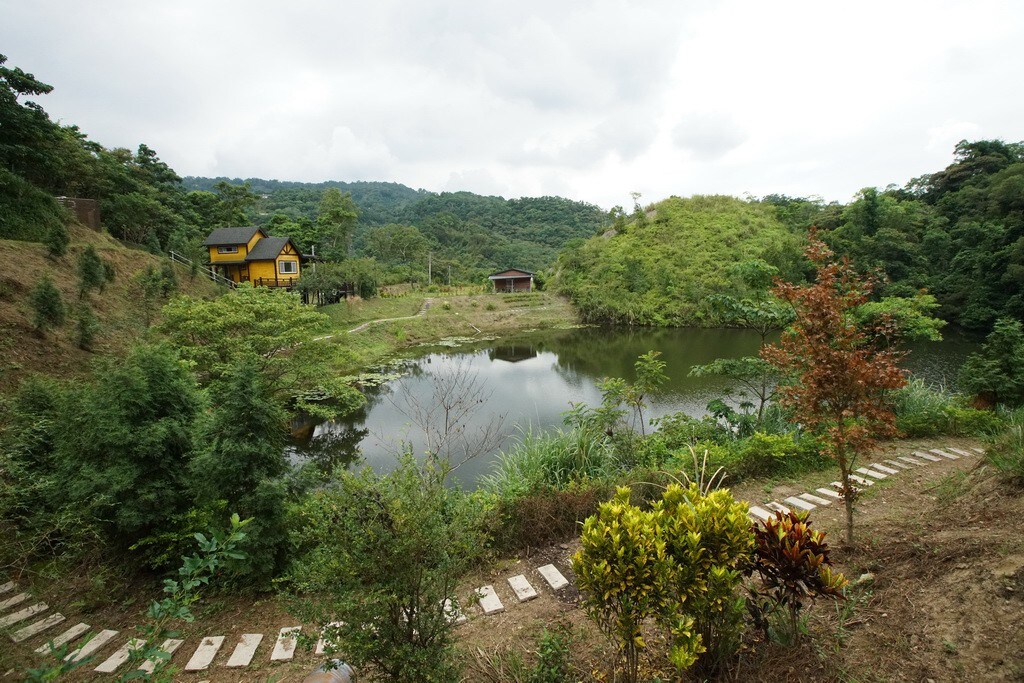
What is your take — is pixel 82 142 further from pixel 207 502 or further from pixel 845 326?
pixel 845 326

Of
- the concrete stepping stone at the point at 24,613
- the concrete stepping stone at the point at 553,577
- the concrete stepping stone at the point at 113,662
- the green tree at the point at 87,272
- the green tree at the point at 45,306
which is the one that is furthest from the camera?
the green tree at the point at 87,272

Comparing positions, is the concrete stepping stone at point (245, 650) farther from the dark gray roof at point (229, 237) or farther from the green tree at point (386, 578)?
the dark gray roof at point (229, 237)

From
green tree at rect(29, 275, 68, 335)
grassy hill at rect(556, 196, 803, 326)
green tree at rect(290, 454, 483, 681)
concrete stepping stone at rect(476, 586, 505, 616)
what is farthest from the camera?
grassy hill at rect(556, 196, 803, 326)

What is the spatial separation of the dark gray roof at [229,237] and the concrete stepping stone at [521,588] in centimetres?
2359

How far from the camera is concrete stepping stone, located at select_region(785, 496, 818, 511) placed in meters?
4.49

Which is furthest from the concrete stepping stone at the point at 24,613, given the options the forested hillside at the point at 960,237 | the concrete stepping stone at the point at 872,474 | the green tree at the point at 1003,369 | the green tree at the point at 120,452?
the forested hillside at the point at 960,237

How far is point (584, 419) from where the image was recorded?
695 centimetres

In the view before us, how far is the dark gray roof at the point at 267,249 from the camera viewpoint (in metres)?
21.9

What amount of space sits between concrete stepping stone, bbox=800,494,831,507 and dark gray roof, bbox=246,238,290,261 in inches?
915

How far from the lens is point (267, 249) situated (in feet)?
73.2

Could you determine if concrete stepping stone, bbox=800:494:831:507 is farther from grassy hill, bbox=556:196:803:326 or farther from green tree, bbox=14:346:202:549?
grassy hill, bbox=556:196:803:326

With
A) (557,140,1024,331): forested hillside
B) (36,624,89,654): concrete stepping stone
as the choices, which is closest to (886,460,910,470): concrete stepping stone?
(36,624,89,654): concrete stepping stone

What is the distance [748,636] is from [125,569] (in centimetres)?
522

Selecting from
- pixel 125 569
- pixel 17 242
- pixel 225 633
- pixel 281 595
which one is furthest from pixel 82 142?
pixel 281 595
